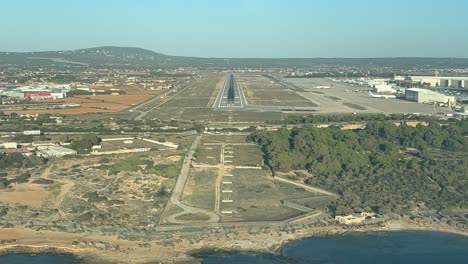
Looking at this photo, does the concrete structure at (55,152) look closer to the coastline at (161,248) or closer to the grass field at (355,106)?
the coastline at (161,248)

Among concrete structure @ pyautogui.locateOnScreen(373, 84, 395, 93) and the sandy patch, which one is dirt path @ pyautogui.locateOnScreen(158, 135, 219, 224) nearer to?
the sandy patch

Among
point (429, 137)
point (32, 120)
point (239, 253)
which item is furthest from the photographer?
point (32, 120)

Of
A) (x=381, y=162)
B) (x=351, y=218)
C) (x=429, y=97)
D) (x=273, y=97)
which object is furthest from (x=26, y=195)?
(x=429, y=97)

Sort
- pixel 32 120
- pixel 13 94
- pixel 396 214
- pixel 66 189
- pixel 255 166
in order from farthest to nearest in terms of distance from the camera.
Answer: pixel 13 94 < pixel 32 120 < pixel 255 166 < pixel 66 189 < pixel 396 214

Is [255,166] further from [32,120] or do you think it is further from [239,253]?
[32,120]

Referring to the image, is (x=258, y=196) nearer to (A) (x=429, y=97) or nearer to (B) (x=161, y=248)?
(B) (x=161, y=248)

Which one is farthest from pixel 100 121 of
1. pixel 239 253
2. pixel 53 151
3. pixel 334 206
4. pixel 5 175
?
pixel 239 253
